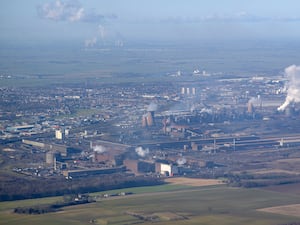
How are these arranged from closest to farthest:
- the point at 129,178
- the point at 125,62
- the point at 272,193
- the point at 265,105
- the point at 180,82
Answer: the point at 272,193, the point at 129,178, the point at 265,105, the point at 180,82, the point at 125,62

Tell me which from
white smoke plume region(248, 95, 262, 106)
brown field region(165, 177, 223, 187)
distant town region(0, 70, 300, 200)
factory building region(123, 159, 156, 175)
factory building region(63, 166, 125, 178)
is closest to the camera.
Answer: brown field region(165, 177, 223, 187)

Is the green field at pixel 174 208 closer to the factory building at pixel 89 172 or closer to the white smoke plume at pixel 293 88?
the factory building at pixel 89 172

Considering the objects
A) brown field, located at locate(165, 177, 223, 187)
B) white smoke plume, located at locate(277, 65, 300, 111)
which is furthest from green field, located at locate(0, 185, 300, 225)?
white smoke plume, located at locate(277, 65, 300, 111)

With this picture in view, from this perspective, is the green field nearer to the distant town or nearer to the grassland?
the grassland

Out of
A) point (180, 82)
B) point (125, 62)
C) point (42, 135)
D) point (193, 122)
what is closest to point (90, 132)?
point (42, 135)

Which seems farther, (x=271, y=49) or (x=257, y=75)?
(x=271, y=49)

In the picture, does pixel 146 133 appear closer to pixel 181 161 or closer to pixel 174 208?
pixel 181 161

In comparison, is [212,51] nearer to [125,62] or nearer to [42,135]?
[125,62]

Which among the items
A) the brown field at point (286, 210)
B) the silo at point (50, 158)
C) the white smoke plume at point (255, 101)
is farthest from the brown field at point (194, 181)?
the white smoke plume at point (255, 101)

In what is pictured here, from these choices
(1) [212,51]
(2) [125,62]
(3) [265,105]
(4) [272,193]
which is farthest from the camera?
(1) [212,51]
